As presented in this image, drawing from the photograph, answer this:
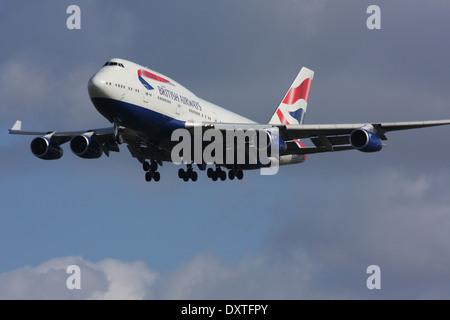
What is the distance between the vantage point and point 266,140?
2223 inches

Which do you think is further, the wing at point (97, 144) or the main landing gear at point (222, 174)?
the main landing gear at point (222, 174)

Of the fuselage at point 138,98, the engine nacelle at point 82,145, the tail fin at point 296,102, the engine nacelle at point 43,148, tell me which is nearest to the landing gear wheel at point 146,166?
the engine nacelle at point 82,145

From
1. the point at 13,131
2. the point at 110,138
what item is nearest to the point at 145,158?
the point at 110,138

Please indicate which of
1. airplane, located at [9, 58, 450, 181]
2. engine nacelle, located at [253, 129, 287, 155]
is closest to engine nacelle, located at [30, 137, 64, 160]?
airplane, located at [9, 58, 450, 181]

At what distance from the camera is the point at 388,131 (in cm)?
5622

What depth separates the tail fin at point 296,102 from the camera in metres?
71.8

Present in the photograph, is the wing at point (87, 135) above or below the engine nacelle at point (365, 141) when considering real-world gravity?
above

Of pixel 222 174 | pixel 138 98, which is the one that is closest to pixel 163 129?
pixel 138 98

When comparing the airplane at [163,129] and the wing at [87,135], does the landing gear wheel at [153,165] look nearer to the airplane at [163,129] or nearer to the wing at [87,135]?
the airplane at [163,129]

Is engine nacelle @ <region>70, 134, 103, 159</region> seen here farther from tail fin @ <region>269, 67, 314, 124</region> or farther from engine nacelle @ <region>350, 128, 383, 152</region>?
engine nacelle @ <region>350, 128, 383, 152</region>

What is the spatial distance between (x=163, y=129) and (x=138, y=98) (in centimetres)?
301

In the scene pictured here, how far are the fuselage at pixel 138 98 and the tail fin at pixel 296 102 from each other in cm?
1637

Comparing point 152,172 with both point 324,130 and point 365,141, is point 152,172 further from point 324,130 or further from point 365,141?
point 365,141

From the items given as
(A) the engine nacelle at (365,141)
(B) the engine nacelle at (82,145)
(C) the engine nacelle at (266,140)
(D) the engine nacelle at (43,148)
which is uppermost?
(D) the engine nacelle at (43,148)
